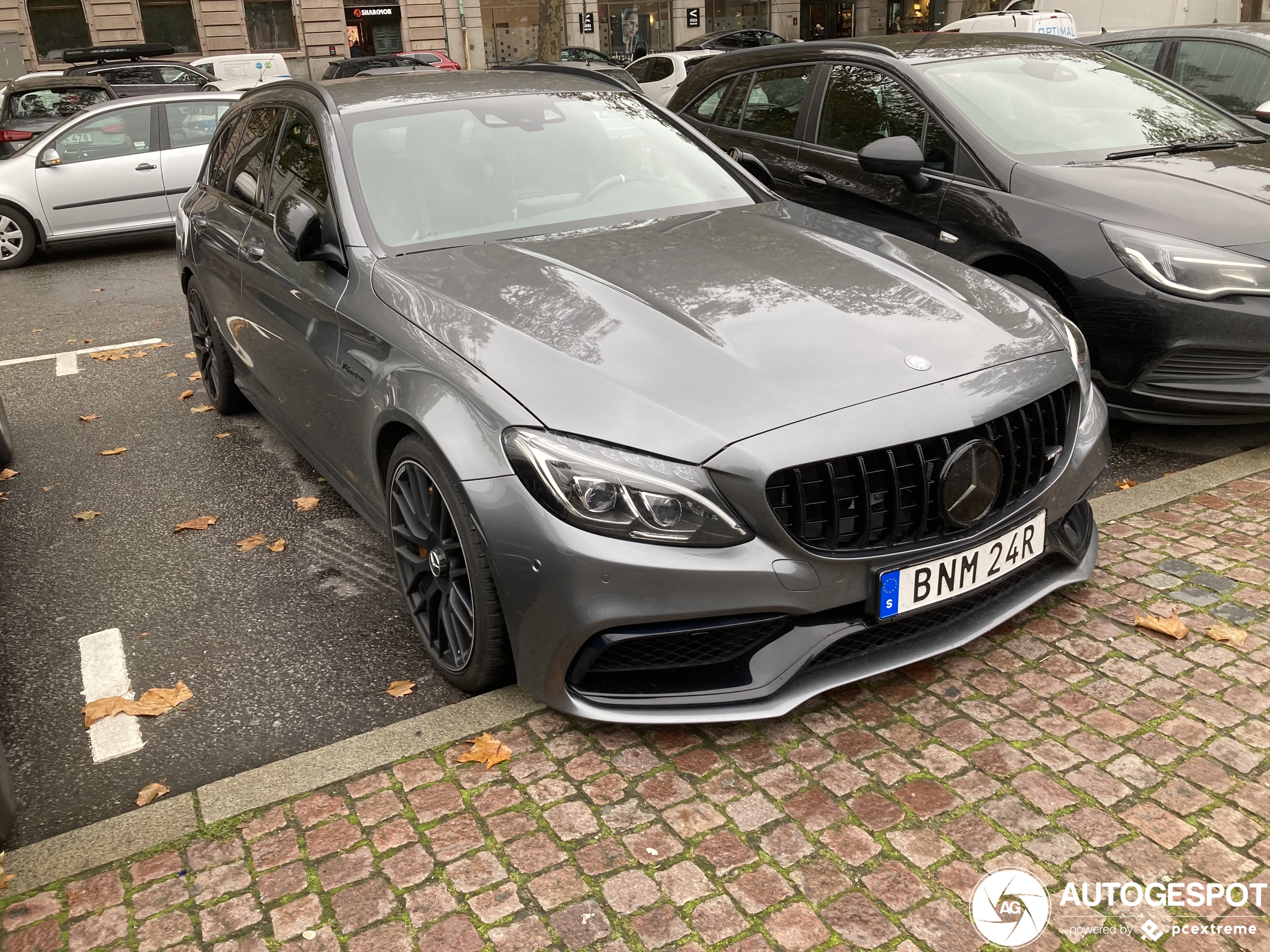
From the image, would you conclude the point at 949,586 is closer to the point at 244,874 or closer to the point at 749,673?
the point at 749,673

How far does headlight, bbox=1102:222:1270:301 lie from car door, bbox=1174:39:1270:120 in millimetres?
3655

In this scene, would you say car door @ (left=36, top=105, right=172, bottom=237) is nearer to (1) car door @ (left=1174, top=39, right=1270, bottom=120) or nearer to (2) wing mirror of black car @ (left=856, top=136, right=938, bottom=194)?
(2) wing mirror of black car @ (left=856, top=136, right=938, bottom=194)

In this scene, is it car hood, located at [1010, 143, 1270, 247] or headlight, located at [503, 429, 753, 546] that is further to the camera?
car hood, located at [1010, 143, 1270, 247]

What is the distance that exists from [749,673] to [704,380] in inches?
29.8

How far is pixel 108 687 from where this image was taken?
11.4 feet

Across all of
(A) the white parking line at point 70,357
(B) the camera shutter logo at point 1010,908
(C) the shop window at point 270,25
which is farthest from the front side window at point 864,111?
(C) the shop window at point 270,25

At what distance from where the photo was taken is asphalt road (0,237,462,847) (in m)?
3.14

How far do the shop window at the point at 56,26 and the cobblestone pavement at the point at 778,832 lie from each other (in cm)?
3730

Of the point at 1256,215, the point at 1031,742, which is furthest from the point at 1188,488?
the point at 1031,742

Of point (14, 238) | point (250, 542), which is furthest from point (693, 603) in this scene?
point (14, 238)

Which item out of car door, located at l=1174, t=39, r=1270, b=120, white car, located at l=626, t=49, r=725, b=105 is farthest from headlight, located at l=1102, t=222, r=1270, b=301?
white car, located at l=626, t=49, r=725, b=105

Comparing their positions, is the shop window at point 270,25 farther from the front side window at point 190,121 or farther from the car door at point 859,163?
the car door at point 859,163

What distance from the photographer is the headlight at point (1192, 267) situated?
4.33m

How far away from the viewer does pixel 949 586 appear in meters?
2.92
